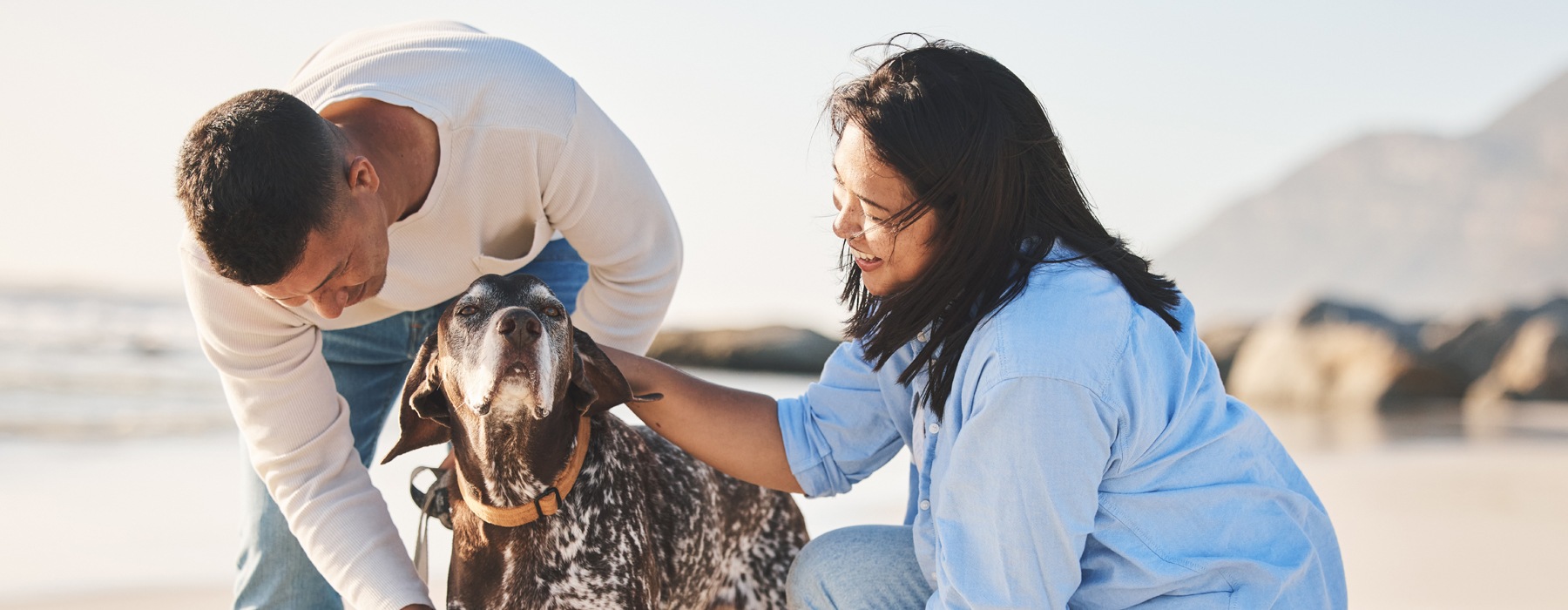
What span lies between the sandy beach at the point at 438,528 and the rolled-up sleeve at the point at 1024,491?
3479mm

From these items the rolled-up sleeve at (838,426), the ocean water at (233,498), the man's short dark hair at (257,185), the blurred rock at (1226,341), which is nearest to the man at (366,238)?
the man's short dark hair at (257,185)

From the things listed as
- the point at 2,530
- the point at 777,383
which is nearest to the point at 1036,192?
the point at 2,530

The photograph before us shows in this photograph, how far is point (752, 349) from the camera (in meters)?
18.8

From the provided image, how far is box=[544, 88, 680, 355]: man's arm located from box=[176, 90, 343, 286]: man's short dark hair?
83cm

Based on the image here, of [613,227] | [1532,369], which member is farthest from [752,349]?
[613,227]

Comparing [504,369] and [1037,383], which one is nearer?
[1037,383]

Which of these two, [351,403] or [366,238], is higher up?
[366,238]

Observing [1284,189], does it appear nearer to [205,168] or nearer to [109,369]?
[109,369]

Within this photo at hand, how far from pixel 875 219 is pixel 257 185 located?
136 cm

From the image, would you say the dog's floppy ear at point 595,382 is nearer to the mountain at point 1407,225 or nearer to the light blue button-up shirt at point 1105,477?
the light blue button-up shirt at point 1105,477

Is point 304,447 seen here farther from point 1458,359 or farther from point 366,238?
point 1458,359

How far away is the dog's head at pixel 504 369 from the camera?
2.83m

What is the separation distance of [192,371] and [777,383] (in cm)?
691

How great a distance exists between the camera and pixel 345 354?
395 centimetres
